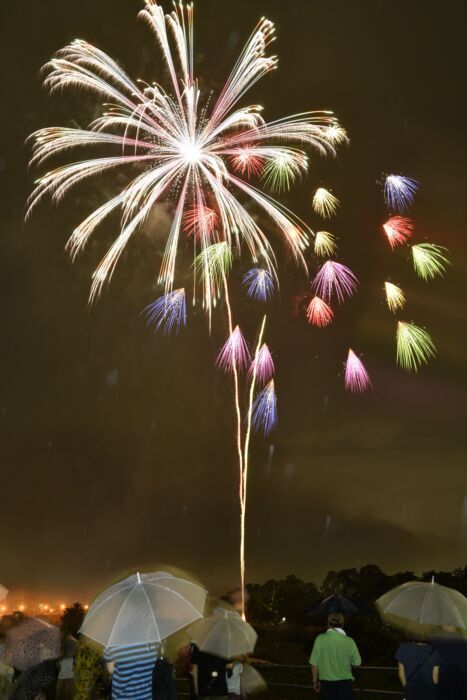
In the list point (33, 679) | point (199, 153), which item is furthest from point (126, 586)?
point (199, 153)

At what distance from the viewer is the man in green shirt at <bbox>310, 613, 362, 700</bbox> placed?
32.4ft

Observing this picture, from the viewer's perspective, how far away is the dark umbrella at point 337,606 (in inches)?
642

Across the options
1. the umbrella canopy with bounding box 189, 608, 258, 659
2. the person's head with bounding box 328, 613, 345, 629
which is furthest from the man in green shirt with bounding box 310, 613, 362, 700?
the umbrella canopy with bounding box 189, 608, 258, 659

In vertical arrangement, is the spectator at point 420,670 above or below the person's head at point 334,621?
below

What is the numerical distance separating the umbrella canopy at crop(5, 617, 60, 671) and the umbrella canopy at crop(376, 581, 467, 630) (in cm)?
496

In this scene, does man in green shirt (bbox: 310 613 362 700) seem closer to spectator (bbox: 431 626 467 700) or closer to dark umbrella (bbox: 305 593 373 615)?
spectator (bbox: 431 626 467 700)

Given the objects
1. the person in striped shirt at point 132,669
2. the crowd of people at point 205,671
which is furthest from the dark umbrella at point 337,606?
the person in striped shirt at point 132,669

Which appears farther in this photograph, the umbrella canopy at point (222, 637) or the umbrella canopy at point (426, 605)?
the umbrella canopy at point (426, 605)

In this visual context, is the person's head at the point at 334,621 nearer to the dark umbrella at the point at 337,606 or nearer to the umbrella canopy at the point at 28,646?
the umbrella canopy at the point at 28,646

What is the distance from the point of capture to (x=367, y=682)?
73.4 feet

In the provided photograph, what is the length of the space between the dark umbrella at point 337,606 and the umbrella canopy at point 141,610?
29.0ft

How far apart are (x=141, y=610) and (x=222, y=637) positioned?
265cm

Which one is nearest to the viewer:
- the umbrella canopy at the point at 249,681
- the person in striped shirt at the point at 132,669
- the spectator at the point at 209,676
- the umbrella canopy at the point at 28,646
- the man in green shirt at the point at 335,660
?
the umbrella canopy at the point at 28,646

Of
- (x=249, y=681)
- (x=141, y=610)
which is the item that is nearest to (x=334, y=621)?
(x=249, y=681)
